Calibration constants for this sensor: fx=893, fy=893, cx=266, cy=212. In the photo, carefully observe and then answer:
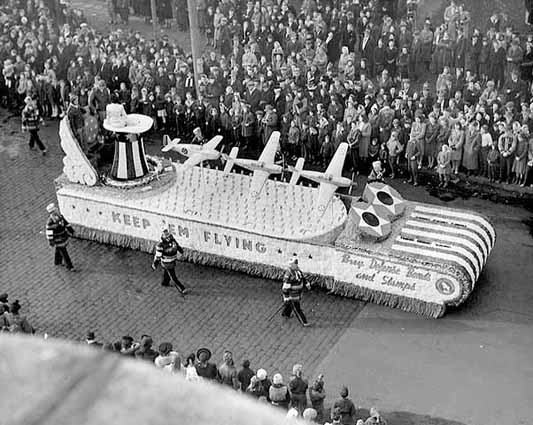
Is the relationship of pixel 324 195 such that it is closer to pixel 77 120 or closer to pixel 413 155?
pixel 413 155

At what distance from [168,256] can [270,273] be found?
5.24 feet

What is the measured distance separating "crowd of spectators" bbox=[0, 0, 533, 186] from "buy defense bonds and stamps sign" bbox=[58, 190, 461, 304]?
319 centimetres

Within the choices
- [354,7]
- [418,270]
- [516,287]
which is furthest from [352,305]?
[354,7]

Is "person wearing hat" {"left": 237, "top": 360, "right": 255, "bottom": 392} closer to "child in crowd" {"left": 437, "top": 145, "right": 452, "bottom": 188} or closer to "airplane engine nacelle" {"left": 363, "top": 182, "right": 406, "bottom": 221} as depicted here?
"airplane engine nacelle" {"left": 363, "top": 182, "right": 406, "bottom": 221}

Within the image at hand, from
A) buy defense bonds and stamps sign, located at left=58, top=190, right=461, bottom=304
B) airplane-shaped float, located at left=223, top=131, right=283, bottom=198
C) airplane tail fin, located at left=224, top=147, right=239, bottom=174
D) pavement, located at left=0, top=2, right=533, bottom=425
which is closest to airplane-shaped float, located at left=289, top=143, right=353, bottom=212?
airplane-shaped float, located at left=223, top=131, right=283, bottom=198

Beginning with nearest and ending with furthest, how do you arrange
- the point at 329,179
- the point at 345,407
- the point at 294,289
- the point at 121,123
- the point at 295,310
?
1. the point at 345,407
2. the point at 294,289
3. the point at 295,310
4. the point at 329,179
5. the point at 121,123

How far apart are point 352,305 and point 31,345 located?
11782mm

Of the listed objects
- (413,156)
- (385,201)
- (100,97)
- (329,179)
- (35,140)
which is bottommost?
(35,140)

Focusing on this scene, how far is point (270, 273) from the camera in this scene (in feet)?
44.1

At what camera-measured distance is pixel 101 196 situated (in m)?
14.4

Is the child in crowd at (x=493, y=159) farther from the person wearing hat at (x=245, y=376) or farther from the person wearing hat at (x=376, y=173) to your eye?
the person wearing hat at (x=245, y=376)

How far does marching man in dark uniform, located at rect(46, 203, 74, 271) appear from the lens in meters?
13.5

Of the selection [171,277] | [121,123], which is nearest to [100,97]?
→ [121,123]

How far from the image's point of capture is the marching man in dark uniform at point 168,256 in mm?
12742
